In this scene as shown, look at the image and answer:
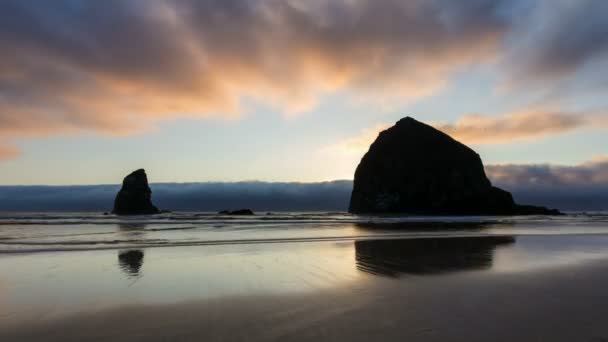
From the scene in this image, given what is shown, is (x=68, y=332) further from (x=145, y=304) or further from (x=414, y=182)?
(x=414, y=182)

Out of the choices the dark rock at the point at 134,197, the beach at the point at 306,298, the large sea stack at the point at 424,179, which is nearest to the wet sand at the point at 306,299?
the beach at the point at 306,298

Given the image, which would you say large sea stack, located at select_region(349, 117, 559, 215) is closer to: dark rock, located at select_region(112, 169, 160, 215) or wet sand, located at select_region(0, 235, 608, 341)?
dark rock, located at select_region(112, 169, 160, 215)

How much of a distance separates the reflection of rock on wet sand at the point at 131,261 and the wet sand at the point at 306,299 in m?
0.07

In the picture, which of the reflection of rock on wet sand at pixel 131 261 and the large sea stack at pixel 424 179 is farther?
the large sea stack at pixel 424 179

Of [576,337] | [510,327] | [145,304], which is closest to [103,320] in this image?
[145,304]

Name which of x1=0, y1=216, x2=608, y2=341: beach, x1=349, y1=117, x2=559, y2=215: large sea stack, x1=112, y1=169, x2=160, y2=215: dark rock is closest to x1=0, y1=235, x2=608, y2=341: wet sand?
x1=0, y1=216, x2=608, y2=341: beach

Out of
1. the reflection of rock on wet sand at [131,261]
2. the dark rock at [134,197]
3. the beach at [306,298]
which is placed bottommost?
the reflection of rock on wet sand at [131,261]

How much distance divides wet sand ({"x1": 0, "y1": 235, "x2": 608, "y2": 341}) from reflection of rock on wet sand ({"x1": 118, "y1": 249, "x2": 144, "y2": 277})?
Answer: 72 millimetres

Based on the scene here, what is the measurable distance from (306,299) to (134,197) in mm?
99731

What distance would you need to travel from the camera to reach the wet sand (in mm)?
4289

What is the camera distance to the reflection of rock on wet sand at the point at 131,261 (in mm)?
8836

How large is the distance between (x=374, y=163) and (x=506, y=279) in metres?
105

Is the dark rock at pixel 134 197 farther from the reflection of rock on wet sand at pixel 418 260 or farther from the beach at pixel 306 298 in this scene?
the reflection of rock on wet sand at pixel 418 260

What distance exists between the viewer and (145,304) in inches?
225
